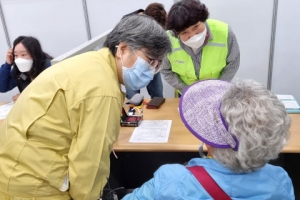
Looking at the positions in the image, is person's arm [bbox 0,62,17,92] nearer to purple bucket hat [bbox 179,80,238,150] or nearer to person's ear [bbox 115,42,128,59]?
person's ear [bbox 115,42,128,59]

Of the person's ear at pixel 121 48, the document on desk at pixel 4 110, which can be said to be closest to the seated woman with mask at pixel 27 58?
the document on desk at pixel 4 110

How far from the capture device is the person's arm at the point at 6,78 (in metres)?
2.38

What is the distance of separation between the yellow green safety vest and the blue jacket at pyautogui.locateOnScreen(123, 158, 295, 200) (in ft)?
3.83

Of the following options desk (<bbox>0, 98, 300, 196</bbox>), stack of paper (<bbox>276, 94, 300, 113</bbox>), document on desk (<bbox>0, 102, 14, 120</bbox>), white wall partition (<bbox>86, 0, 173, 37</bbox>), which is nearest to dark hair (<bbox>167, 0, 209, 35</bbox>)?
desk (<bbox>0, 98, 300, 196</bbox>)

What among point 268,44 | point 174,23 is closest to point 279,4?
point 268,44

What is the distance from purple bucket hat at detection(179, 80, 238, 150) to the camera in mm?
807

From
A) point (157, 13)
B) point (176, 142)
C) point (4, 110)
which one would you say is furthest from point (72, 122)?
point (157, 13)

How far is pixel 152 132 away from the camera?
66.8 inches

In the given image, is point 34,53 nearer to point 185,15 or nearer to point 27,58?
point 27,58

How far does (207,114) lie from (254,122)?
0.15 meters

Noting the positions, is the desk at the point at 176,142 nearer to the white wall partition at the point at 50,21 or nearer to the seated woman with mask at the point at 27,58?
the seated woman with mask at the point at 27,58

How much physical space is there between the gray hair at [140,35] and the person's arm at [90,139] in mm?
244

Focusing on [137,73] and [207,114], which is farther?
[137,73]

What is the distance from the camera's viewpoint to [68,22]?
135 inches
